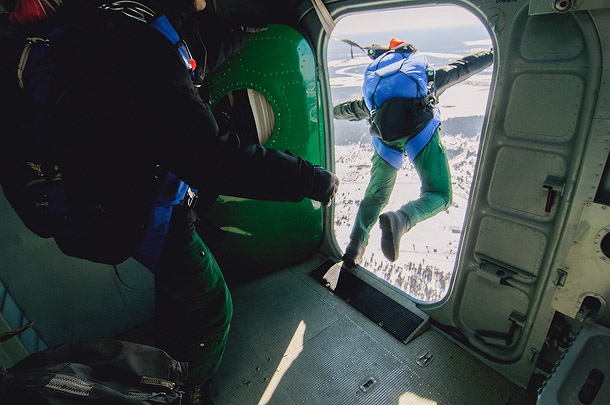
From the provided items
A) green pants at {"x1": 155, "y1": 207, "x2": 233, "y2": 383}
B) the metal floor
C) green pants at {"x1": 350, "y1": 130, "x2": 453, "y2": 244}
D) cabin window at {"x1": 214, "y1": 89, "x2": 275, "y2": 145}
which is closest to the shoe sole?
green pants at {"x1": 350, "y1": 130, "x2": 453, "y2": 244}

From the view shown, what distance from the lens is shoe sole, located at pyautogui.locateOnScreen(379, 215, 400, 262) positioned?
2.39m

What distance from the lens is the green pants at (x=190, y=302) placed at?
161 cm

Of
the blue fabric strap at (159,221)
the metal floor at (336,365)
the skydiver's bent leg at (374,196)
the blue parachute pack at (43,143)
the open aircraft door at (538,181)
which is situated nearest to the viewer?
the blue parachute pack at (43,143)

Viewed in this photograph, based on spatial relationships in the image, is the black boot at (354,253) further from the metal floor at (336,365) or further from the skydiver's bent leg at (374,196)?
the metal floor at (336,365)

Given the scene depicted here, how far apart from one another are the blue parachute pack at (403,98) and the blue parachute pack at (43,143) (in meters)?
1.71

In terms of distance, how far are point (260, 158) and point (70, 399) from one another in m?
1.05

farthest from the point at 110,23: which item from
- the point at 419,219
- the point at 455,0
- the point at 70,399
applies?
the point at 419,219

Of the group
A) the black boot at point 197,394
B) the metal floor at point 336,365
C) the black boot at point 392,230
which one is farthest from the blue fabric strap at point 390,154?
the black boot at point 197,394

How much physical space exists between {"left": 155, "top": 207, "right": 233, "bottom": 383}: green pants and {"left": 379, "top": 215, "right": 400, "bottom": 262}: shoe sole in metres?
1.31

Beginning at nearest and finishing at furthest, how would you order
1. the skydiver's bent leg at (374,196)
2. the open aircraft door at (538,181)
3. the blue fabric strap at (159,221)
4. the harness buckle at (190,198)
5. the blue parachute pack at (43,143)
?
the blue parachute pack at (43,143) < the open aircraft door at (538,181) < the blue fabric strap at (159,221) < the harness buckle at (190,198) < the skydiver's bent leg at (374,196)

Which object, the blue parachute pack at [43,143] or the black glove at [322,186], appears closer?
the blue parachute pack at [43,143]

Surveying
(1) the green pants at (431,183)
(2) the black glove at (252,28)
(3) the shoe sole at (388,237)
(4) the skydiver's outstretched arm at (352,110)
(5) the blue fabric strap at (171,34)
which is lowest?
A: (3) the shoe sole at (388,237)

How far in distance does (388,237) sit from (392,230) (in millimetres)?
75

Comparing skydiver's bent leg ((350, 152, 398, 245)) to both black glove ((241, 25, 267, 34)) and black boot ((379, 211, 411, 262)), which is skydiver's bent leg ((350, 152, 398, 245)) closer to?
black boot ((379, 211, 411, 262))
